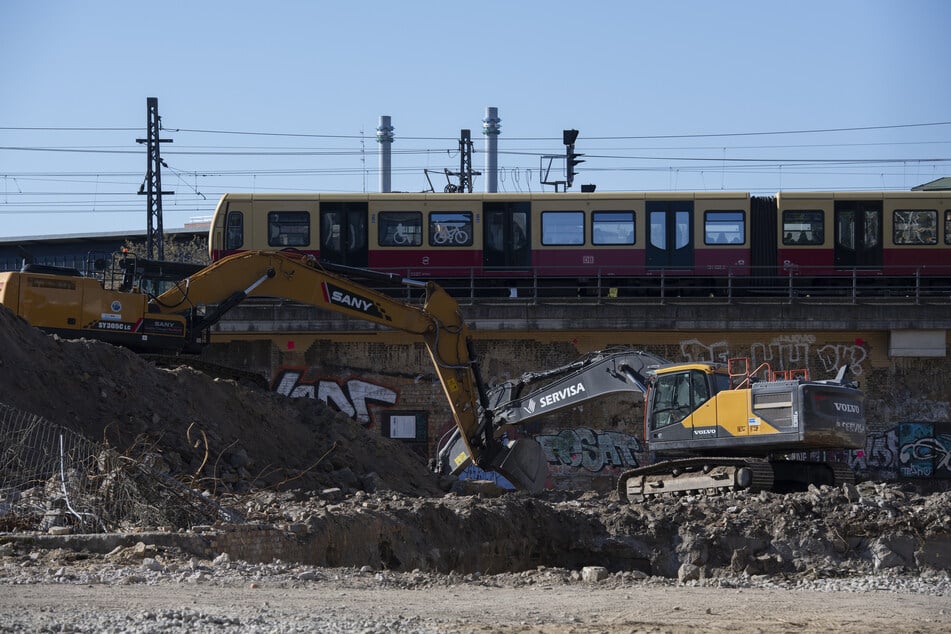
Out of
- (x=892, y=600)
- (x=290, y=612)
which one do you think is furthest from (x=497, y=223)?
(x=290, y=612)

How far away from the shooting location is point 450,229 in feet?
97.1

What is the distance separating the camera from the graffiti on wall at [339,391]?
90.8 feet

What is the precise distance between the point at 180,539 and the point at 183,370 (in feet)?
27.0

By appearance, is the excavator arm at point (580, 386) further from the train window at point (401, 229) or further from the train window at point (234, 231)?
the train window at point (234, 231)

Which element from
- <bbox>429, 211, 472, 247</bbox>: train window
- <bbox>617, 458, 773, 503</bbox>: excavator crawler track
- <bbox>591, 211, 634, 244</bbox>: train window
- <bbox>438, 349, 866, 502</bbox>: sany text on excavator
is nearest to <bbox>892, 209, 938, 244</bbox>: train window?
<bbox>591, 211, 634, 244</bbox>: train window

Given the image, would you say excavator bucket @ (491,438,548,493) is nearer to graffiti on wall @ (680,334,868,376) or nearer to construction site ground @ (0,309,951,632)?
construction site ground @ (0,309,951,632)

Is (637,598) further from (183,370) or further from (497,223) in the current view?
(497,223)

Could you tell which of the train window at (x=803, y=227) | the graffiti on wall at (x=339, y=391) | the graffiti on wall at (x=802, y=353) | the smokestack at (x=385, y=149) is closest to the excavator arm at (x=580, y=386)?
the graffiti on wall at (x=339, y=391)

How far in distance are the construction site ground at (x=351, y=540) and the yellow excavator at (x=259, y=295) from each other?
74cm

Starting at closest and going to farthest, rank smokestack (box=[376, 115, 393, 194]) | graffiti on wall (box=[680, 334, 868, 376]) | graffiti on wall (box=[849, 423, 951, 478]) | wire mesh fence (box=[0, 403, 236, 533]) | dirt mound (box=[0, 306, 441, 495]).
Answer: wire mesh fence (box=[0, 403, 236, 533]) → dirt mound (box=[0, 306, 441, 495]) → graffiti on wall (box=[849, 423, 951, 478]) → graffiti on wall (box=[680, 334, 868, 376]) → smokestack (box=[376, 115, 393, 194])

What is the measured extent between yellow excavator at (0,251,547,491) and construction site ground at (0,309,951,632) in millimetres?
744

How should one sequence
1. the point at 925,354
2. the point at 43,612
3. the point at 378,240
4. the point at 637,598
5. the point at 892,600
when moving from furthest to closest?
the point at 378,240, the point at 925,354, the point at 892,600, the point at 637,598, the point at 43,612

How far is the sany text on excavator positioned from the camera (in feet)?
58.5

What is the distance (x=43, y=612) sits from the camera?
9047 millimetres
